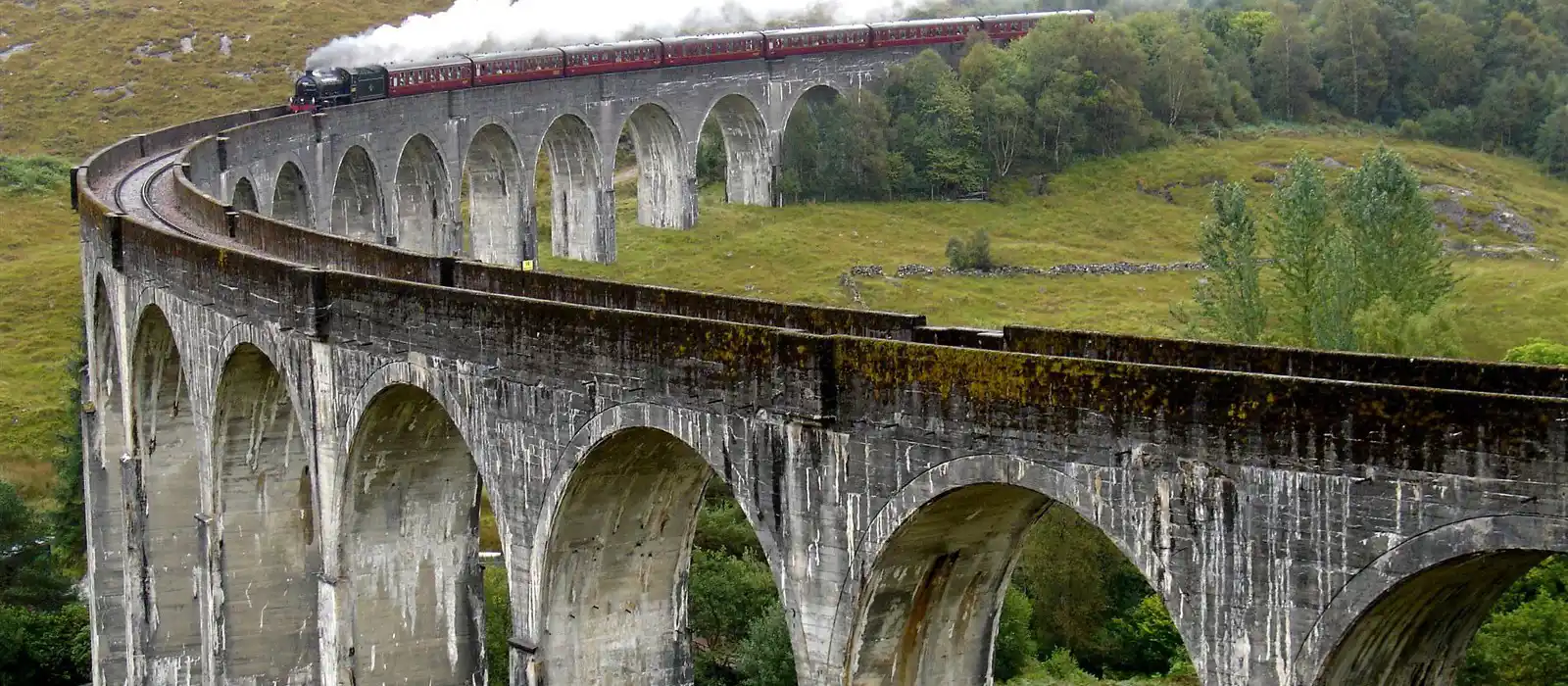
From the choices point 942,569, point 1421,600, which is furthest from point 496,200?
point 1421,600

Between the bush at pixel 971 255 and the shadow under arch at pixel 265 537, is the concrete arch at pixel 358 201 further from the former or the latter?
the shadow under arch at pixel 265 537

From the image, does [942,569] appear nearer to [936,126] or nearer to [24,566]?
[24,566]

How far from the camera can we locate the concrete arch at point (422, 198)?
7012cm

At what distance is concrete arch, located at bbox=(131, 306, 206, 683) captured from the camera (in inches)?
1547

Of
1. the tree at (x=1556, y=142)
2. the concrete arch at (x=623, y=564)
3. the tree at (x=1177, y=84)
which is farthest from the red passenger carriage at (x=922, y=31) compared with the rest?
the concrete arch at (x=623, y=564)

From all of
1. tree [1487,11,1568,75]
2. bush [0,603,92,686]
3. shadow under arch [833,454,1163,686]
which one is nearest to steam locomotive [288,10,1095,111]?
tree [1487,11,1568,75]

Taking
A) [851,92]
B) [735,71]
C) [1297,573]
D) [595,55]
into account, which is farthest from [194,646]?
[851,92]

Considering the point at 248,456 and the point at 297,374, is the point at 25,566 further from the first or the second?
the point at 297,374

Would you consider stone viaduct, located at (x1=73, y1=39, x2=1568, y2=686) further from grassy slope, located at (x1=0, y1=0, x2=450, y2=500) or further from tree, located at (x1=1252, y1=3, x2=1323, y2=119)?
tree, located at (x1=1252, y1=3, x2=1323, y2=119)

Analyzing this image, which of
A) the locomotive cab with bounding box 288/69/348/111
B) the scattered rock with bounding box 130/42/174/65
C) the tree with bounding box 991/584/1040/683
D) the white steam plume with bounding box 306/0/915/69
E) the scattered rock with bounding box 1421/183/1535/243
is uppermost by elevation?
the white steam plume with bounding box 306/0/915/69

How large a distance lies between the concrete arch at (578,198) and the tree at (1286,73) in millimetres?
41642

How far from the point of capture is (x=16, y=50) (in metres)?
110

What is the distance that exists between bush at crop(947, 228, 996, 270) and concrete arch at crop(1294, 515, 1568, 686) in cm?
5995

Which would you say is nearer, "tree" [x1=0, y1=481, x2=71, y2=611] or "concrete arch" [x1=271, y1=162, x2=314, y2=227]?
"tree" [x1=0, y1=481, x2=71, y2=611]
